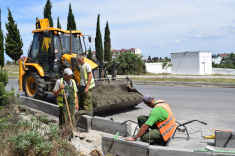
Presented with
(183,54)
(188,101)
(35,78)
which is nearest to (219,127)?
(188,101)

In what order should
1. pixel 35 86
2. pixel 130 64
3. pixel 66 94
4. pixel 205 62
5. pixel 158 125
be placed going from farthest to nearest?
pixel 205 62, pixel 130 64, pixel 35 86, pixel 66 94, pixel 158 125

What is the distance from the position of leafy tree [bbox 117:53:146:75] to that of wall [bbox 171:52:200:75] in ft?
22.6

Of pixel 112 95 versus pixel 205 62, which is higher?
pixel 205 62

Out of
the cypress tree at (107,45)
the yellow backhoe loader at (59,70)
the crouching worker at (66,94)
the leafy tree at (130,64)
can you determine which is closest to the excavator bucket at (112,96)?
the yellow backhoe loader at (59,70)

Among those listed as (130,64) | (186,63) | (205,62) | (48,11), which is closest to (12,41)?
(48,11)

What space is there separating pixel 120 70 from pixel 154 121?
29021 millimetres

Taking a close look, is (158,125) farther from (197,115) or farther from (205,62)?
(205,62)

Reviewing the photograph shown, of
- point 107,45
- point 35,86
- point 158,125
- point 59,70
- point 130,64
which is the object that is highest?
point 107,45

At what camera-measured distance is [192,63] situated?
37188 millimetres

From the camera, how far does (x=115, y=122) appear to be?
20.8 feet

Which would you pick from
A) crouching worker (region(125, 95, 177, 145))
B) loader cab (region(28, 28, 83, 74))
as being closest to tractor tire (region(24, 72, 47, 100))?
loader cab (region(28, 28, 83, 74))

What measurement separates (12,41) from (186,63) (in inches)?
988

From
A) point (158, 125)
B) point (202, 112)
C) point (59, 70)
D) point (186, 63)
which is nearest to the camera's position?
point (158, 125)

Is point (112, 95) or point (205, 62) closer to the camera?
point (112, 95)
